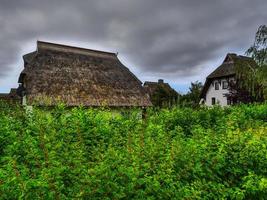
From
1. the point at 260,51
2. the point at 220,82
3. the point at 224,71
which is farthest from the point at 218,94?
the point at 260,51

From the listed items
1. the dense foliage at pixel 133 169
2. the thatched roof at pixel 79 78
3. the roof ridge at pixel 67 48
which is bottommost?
the dense foliage at pixel 133 169

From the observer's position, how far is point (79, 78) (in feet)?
105

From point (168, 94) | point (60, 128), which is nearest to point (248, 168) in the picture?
point (60, 128)

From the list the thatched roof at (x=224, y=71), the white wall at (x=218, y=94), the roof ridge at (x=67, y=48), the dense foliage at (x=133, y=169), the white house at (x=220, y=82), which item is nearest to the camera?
the dense foliage at (x=133, y=169)

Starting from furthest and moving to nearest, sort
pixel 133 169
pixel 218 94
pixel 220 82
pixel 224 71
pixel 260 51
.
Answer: pixel 218 94
pixel 220 82
pixel 224 71
pixel 260 51
pixel 133 169

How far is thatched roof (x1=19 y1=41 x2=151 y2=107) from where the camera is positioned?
29.2 metres

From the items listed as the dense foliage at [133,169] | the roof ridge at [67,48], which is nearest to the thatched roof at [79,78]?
the roof ridge at [67,48]

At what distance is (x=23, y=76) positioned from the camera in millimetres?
30781

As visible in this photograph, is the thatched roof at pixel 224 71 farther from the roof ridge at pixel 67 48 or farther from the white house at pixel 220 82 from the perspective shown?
the roof ridge at pixel 67 48

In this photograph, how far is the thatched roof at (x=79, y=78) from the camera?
29234 mm

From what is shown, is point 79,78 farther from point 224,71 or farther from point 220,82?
point 220,82

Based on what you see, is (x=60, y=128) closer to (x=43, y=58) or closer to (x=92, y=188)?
(x=92, y=188)

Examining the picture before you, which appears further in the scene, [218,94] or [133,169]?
[218,94]

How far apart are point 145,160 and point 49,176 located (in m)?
1.51
